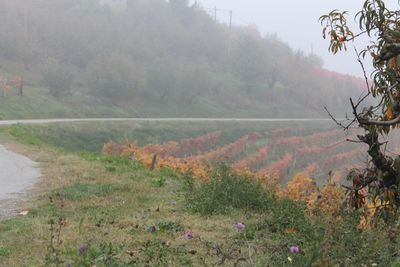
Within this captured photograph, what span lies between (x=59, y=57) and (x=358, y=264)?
208 ft

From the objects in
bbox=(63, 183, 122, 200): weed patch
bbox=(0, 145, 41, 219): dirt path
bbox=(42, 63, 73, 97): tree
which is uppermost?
bbox=(42, 63, 73, 97): tree

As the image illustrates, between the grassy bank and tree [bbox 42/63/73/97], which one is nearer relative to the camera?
the grassy bank

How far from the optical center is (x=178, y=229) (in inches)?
286

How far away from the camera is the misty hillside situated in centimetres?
4999

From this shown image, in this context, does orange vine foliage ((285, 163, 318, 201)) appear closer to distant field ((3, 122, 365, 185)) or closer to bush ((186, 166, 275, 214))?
bush ((186, 166, 275, 214))

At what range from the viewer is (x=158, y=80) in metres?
58.8

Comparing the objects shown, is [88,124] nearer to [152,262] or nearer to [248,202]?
[248,202]

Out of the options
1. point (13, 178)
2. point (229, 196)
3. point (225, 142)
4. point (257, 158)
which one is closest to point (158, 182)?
point (229, 196)

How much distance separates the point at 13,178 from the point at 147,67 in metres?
51.1

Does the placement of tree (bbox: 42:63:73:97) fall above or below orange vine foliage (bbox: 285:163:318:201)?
above

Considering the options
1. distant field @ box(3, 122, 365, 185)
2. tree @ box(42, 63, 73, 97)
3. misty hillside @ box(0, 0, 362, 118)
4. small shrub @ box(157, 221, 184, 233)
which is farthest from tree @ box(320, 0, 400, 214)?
tree @ box(42, 63, 73, 97)

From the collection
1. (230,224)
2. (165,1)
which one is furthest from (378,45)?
(165,1)

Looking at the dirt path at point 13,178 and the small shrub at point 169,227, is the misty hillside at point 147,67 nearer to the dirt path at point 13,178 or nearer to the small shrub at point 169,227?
the dirt path at point 13,178

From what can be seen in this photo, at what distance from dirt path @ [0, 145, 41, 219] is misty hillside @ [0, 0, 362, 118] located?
20.6 m
